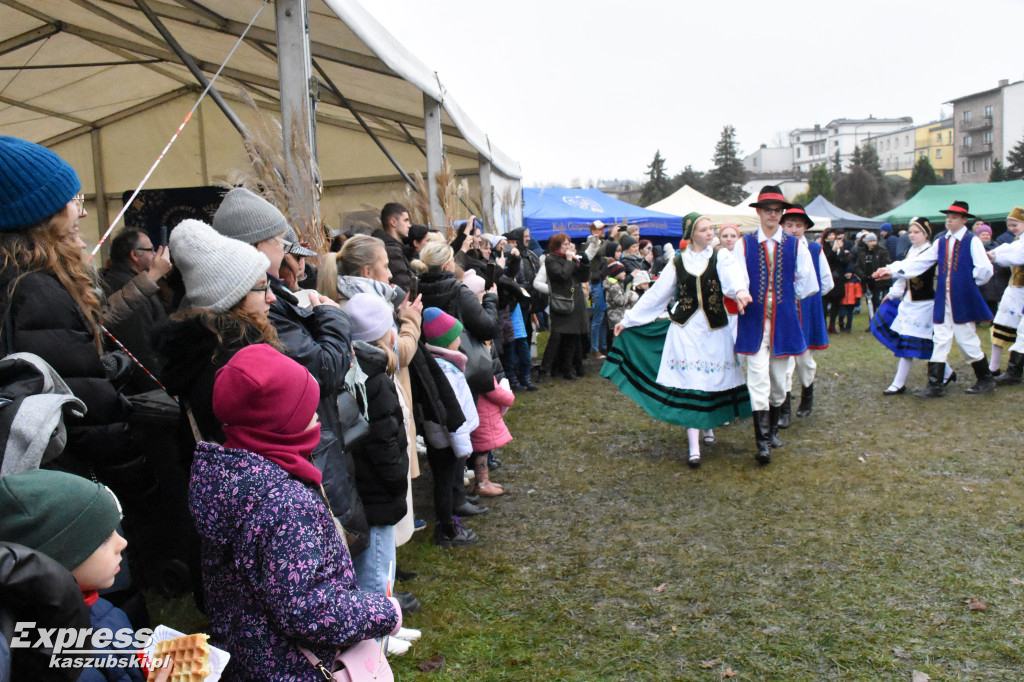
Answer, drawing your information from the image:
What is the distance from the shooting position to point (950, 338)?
7738 millimetres

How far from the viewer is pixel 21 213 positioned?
2.32 metres

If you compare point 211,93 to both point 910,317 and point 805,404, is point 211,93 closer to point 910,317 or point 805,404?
point 805,404

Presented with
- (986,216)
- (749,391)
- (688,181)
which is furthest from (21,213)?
(688,181)

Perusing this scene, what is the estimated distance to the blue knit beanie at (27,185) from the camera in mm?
2293

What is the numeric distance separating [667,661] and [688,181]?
59.1 metres

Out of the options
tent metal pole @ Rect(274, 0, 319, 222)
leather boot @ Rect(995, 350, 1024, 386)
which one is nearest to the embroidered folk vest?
tent metal pole @ Rect(274, 0, 319, 222)

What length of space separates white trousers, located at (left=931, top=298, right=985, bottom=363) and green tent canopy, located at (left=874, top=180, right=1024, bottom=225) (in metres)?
18.2

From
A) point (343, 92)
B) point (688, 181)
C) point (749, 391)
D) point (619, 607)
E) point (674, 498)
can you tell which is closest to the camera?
point (619, 607)

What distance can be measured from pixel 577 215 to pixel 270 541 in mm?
16318

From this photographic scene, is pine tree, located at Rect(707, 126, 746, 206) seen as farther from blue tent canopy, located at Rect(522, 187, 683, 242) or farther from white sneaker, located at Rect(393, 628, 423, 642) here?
white sneaker, located at Rect(393, 628, 423, 642)

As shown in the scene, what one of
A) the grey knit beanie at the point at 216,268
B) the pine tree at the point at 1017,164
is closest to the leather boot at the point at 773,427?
the grey knit beanie at the point at 216,268

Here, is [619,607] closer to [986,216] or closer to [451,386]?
[451,386]

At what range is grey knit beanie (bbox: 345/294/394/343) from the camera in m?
3.29

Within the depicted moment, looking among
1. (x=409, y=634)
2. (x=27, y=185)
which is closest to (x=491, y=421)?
(x=409, y=634)
